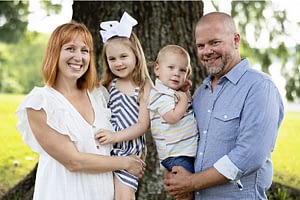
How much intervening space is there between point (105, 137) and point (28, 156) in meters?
4.15

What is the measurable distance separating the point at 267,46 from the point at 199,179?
6315 mm

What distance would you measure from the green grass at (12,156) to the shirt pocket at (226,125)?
3.59 m

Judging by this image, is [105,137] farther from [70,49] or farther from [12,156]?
[12,156]

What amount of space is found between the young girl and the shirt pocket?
16.4 inches

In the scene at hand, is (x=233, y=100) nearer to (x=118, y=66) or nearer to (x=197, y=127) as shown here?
(x=197, y=127)

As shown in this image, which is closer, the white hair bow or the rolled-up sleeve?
the rolled-up sleeve

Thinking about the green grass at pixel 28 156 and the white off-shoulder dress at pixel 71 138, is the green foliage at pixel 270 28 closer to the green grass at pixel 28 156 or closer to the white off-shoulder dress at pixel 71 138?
the green grass at pixel 28 156

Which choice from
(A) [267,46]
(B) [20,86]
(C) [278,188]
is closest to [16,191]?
(C) [278,188]

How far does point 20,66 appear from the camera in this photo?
95.3 feet

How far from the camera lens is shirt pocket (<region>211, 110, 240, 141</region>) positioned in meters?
3.09

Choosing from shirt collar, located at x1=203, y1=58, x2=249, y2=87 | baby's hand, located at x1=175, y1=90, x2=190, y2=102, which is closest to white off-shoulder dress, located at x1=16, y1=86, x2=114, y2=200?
baby's hand, located at x1=175, y1=90, x2=190, y2=102

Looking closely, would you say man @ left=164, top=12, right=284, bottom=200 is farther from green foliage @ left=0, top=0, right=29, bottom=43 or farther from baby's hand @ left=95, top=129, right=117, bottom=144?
green foliage @ left=0, top=0, right=29, bottom=43

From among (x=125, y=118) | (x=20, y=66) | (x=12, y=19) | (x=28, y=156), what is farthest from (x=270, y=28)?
(x=20, y=66)

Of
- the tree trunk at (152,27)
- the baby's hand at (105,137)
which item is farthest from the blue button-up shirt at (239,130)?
the tree trunk at (152,27)
